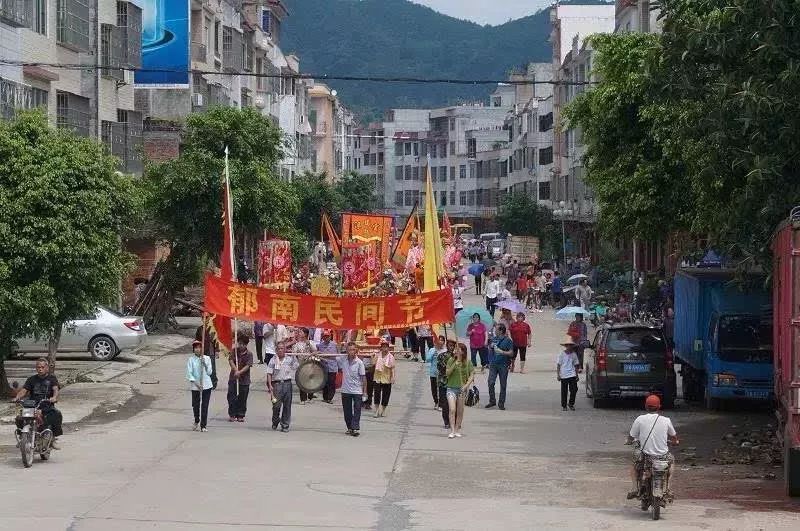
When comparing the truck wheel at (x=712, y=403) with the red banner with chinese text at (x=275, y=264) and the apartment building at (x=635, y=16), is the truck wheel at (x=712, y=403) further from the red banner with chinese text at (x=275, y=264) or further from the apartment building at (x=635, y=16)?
the apartment building at (x=635, y=16)

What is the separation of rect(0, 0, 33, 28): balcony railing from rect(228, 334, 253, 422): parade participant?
12120 mm

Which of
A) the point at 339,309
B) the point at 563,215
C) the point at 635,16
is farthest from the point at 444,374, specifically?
the point at 563,215

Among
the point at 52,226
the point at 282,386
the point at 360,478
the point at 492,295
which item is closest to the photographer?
the point at 360,478

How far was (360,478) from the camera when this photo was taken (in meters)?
18.6

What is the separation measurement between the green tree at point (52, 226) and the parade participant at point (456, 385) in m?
6.87

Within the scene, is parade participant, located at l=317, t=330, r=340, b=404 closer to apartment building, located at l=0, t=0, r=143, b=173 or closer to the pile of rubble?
apartment building, located at l=0, t=0, r=143, b=173

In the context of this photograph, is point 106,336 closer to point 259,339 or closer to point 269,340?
point 259,339

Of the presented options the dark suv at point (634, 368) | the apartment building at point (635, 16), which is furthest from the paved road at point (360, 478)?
the apartment building at point (635, 16)

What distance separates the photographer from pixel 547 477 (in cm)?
1920

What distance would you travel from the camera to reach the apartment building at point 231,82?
5362 centimetres

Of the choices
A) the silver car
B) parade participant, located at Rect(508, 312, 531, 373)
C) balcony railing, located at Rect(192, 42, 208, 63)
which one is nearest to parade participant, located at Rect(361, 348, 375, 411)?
parade participant, located at Rect(508, 312, 531, 373)

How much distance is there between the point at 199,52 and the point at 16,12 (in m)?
29.5

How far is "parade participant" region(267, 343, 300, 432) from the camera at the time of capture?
2339 cm

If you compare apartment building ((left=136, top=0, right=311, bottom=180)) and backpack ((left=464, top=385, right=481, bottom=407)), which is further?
apartment building ((left=136, top=0, right=311, bottom=180))
